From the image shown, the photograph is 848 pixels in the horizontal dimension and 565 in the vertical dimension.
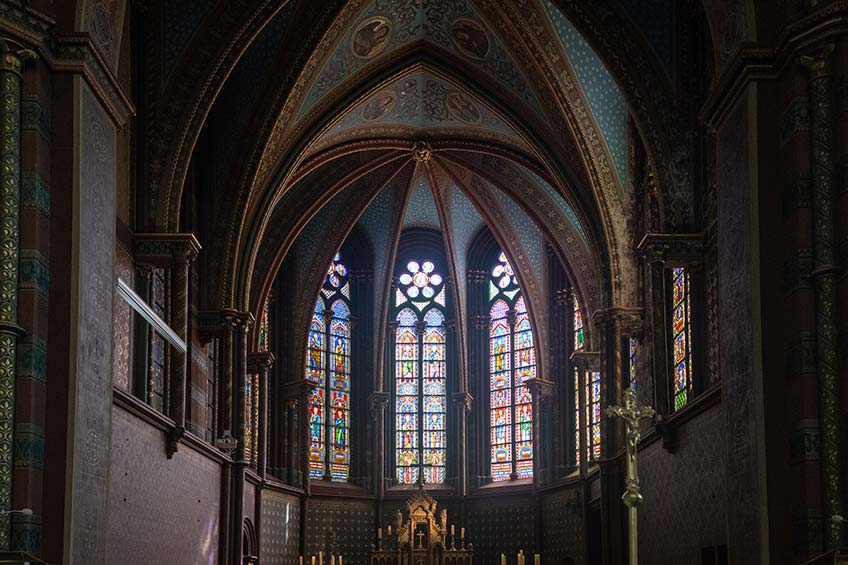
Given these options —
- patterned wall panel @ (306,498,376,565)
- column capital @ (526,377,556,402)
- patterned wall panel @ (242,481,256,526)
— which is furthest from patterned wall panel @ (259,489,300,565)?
column capital @ (526,377,556,402)

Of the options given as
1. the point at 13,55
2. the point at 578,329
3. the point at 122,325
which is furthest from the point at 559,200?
the point at 13,55

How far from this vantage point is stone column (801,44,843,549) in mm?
11742

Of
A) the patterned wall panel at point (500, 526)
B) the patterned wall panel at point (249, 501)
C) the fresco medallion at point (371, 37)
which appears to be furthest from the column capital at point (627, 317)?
the patterned wall panel at point (500, 526)

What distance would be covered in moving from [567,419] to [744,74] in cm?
1897

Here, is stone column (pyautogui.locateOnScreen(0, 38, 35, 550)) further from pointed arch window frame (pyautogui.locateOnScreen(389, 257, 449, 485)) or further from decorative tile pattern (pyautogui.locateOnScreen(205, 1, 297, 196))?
pointed arch window frame (pyautogui.locateOnScreen(389, 257, 449, 485))

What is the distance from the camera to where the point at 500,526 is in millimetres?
32375

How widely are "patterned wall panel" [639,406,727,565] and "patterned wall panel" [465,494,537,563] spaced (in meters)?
8.99

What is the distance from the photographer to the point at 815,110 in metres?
12.2

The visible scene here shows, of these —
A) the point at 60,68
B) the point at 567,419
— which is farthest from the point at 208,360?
the point at 60,68

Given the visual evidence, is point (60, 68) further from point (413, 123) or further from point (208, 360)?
point (413, 123)

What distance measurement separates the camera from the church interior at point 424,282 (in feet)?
39.8

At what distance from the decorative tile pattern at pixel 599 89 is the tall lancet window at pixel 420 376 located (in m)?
12.1

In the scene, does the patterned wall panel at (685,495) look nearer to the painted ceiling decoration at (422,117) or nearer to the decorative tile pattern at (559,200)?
the decorative tile pattern at (559,200)

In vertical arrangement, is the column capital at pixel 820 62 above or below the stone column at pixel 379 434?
above
